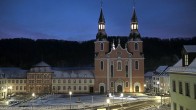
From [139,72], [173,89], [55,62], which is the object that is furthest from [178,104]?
[55,62]

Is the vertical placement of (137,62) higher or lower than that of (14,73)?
higher

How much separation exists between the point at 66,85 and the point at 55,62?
228ft

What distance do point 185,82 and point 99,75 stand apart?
55.5m

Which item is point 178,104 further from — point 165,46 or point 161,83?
point 165,46

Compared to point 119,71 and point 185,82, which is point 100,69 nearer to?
point 119,71

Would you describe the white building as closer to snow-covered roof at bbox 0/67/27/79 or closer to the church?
the church

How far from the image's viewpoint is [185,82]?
819 inches

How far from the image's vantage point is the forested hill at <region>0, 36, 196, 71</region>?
139875 millimetres

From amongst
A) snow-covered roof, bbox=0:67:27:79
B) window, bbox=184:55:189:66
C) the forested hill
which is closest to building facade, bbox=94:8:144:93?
snow-covered roof, bbox=0:67:27:79

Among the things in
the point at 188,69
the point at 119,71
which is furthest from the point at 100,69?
the point at 188,69

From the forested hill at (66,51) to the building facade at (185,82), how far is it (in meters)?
109

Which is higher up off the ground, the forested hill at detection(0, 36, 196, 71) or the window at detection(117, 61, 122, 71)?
the forested hill at detection(0, 36, 196, 71)

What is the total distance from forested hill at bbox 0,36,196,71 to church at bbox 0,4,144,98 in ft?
180

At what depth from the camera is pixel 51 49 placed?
163125 millimetres
